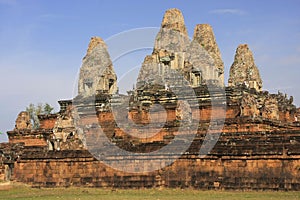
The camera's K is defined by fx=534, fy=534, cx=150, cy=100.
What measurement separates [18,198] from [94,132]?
930cm

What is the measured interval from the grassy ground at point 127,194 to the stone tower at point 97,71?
18526mm

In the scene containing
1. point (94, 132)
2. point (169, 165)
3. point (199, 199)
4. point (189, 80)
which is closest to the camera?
point (199, 199)

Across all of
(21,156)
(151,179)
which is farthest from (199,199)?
(21,156)

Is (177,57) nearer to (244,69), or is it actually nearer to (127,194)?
(244,69)

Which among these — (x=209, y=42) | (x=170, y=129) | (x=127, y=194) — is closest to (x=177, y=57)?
(x=209, y=42)

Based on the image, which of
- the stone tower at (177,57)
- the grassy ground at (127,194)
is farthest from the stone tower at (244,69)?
the grassy ground at (127,194)

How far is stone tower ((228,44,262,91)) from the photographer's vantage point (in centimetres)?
3950

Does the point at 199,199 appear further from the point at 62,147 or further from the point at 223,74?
the point at 223,74

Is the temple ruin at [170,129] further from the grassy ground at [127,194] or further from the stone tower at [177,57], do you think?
the grassy ground at [127,194]

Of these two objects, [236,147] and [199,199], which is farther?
[236,147]

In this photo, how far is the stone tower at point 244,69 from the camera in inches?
1555

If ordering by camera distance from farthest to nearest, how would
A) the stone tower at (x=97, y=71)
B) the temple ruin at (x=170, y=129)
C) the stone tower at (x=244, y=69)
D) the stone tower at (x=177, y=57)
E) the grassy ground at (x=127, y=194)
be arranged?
1. the stone tower at (x=244, y=69)
2. the stone tower at (x=97, y=71)
3. the stone tower at (x=177, y=57)
4. the temple ruin at (x=170, y=129)
5. the grassy ground at (x=127, y=194)

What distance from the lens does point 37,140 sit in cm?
2953

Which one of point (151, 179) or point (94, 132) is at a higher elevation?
point (94, 132)
